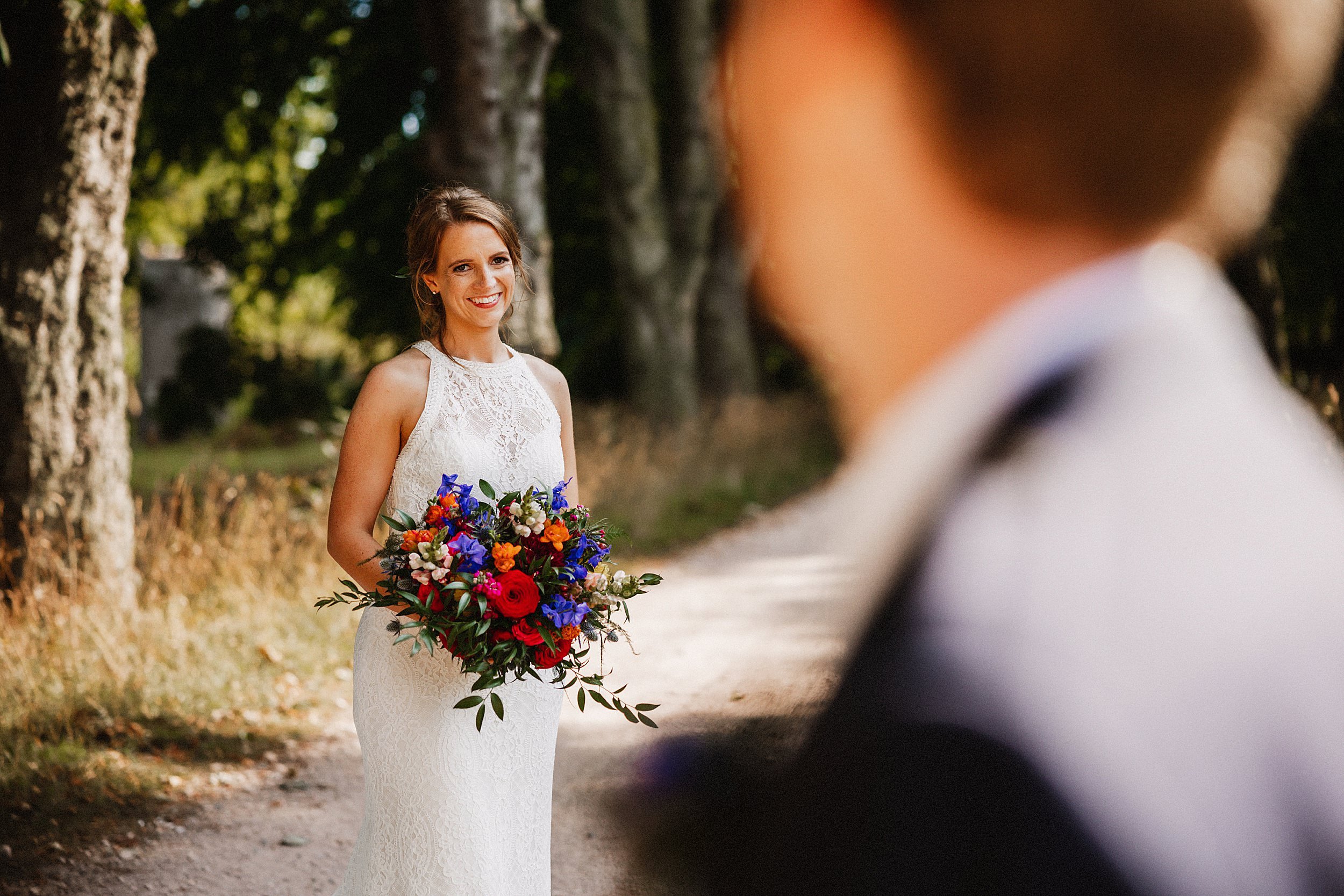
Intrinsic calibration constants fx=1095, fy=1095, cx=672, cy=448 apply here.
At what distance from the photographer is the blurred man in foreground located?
26.2 inches

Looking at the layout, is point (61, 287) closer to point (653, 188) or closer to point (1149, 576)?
point (1149, 576)

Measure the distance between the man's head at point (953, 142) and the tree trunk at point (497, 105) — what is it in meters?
7.88

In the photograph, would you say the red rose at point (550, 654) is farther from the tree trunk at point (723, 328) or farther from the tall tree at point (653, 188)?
the tree trunk at point (723, 328)

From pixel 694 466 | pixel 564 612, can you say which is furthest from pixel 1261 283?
pixel 694 466

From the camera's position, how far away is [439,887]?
9.25ft

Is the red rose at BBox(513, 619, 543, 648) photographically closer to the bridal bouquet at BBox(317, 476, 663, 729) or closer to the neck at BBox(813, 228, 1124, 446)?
the bridal bouquet at BBox(317, 476, 663, 729)

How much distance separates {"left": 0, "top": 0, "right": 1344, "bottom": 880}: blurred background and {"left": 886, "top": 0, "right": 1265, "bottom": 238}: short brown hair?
0.07 metres

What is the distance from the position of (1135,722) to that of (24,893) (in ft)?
14.0

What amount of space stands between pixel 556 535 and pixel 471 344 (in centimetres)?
75

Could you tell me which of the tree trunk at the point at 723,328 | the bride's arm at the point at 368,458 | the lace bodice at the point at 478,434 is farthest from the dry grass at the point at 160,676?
the tree trunk at the point at 723,328

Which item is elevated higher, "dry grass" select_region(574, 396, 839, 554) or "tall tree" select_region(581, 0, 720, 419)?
"tall tree" select_region(581, 0, 720, 419)

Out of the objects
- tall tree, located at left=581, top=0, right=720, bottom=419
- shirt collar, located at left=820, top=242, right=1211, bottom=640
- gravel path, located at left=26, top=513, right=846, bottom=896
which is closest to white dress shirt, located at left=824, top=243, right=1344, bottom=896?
shirt collar, located at left=820, top=242, right=1211, bottom=640

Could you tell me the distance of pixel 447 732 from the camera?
2.83m

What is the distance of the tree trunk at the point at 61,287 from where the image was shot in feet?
18.5
